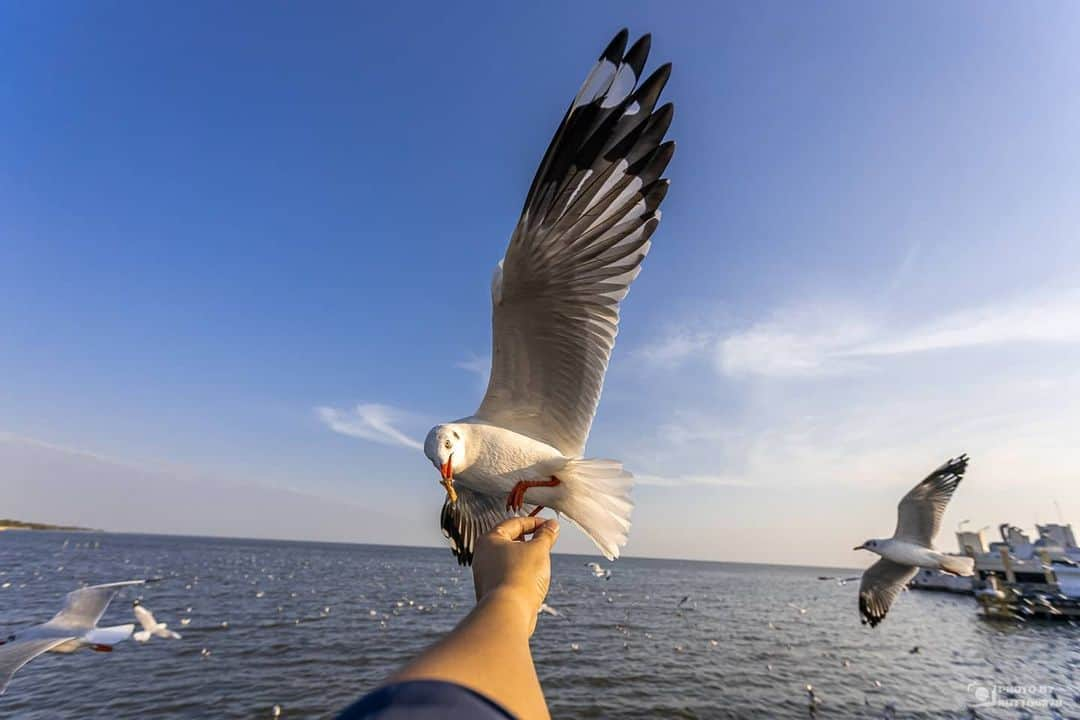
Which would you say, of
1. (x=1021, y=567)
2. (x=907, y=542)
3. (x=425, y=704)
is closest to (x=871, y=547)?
(x=907, y=542)

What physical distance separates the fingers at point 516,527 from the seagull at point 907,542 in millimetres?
10958

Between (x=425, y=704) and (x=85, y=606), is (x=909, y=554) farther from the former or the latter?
(x=85, y=606)

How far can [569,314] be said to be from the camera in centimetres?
371

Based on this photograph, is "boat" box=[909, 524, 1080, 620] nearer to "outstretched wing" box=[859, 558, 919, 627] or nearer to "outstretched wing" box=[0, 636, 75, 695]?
"outstretched wing" box=[859, 558, 919, 627]

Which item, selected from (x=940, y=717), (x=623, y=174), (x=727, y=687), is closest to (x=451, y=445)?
(x=623, y=174)

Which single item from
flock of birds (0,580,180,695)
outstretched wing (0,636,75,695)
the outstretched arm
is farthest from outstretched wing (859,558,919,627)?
outstretched wing (0,636,75,695)

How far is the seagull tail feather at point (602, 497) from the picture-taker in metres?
3.64

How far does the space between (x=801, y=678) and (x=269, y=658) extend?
13029 mm

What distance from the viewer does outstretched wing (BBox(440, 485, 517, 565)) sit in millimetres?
4148

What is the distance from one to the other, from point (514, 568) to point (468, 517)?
117 inches

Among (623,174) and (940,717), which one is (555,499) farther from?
(940,717)

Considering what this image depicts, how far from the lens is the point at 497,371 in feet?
13.1

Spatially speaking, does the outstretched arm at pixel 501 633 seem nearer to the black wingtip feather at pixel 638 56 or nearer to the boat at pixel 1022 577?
the black wingtip feather at pixel 638 56

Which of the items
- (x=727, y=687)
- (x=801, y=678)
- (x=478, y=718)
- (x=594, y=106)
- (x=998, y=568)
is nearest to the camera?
(x=478, y=718)
